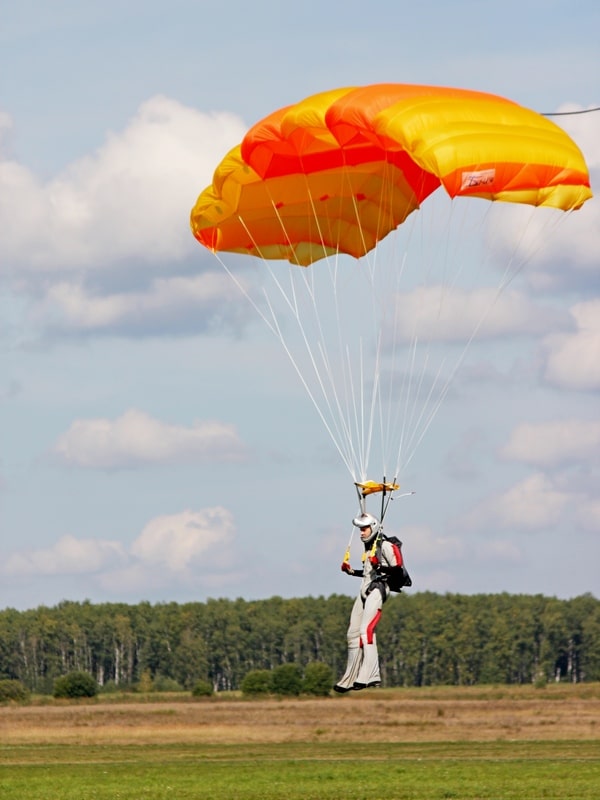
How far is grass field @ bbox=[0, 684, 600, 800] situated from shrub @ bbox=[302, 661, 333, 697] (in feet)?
27.2

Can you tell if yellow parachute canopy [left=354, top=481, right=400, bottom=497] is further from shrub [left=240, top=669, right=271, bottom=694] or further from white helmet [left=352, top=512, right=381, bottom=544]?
shrub [left=240, top=669, right=271, bottom=694]

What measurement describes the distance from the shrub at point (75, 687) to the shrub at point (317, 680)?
33.4 feet

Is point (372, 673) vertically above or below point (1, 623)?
below

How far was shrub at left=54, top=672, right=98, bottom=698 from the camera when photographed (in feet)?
234

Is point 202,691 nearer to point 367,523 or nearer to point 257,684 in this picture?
point 257,684

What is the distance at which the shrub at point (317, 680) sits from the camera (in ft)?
228

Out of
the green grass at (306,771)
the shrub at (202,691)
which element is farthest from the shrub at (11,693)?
the green grass at (306,771)

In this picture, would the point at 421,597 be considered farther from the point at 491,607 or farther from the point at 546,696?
the point at 546,696

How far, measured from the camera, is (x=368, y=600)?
19.3 metres

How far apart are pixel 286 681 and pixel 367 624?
171 ft

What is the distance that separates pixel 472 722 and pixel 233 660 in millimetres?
69253

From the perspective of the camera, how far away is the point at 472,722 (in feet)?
154

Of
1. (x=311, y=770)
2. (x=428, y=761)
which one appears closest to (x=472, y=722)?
(x=428, y=761)

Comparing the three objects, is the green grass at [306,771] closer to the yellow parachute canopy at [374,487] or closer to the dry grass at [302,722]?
the dry grass at [302,722]
